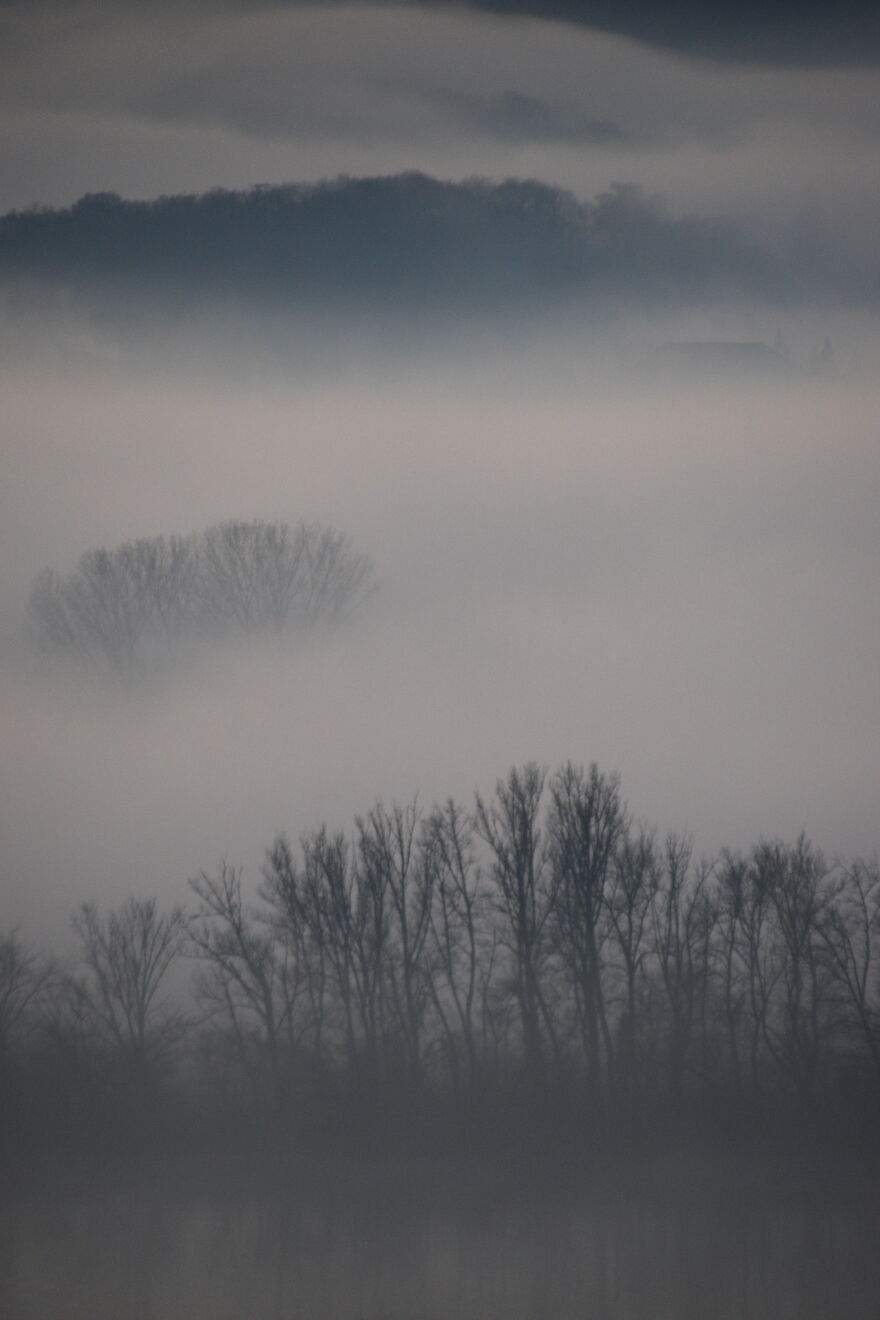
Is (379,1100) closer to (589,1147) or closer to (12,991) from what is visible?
(589,1147)

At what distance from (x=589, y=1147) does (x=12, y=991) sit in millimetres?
14128

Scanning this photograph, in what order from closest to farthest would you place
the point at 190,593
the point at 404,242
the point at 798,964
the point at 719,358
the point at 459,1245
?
the point at 459,1245, the point at 798,964, the point at 190,593, the point at 719,358, the point at 404,242

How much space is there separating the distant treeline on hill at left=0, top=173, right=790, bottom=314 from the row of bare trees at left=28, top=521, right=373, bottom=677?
2279cm

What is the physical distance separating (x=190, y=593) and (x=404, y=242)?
2952cm

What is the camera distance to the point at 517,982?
32.3 m

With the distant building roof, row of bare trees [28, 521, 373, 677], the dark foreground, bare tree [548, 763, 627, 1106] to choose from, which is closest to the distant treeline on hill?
the distant building roof

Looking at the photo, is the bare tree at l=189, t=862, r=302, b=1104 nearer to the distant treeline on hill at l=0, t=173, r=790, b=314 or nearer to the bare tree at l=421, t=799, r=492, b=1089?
the bare tree at l=421, t=799, r=492, b=1089

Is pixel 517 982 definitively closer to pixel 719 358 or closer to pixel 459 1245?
pixel 459 1245

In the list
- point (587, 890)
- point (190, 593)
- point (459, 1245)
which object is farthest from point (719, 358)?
point (459, 1245)

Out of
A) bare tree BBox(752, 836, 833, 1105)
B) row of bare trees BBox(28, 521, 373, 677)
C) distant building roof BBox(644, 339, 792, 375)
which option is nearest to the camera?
A: bare tree BBox(752, 836, 833, 1105)

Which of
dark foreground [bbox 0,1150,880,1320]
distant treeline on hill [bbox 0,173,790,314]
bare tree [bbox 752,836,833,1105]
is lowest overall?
dark foreground [bbox 0,1150,880,1320]

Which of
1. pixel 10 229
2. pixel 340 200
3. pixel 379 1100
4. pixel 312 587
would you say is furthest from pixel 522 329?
pixel 379 1100

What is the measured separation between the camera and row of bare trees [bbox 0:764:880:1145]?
3122 centimetres

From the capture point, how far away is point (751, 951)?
106 ft
